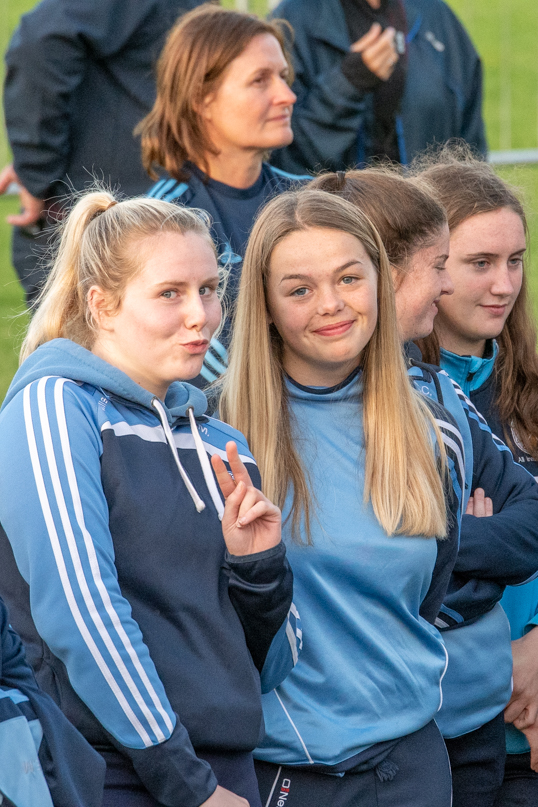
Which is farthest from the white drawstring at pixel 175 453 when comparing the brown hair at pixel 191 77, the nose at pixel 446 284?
the brown hair at pixel 191 77

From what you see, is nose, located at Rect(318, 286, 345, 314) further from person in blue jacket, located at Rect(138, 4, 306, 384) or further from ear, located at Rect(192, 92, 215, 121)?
ear, located at Rect(192, 92, 215, 121)

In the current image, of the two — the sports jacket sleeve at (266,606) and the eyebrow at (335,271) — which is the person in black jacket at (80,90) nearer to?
the eyebrow at (335,271)

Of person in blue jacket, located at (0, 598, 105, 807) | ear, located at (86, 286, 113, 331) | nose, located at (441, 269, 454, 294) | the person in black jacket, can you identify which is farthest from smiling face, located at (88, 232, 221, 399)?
the person in black jacket

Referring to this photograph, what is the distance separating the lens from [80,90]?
14.7 ft

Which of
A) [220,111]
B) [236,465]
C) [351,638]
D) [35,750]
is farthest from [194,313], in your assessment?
[220,111]

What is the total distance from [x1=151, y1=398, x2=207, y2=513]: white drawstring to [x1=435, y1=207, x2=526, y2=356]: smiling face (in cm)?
107

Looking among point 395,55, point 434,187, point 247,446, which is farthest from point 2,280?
point 247,446

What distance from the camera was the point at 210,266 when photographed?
6.06 feet

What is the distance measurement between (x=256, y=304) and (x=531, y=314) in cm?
107

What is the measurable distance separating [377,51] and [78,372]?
297 centimetres

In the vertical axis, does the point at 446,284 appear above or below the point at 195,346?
below

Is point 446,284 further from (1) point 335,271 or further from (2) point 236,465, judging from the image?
(2) point 236,465

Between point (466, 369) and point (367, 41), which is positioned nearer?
point (466, 369)

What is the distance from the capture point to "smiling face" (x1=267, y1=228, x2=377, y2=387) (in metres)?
2.01
